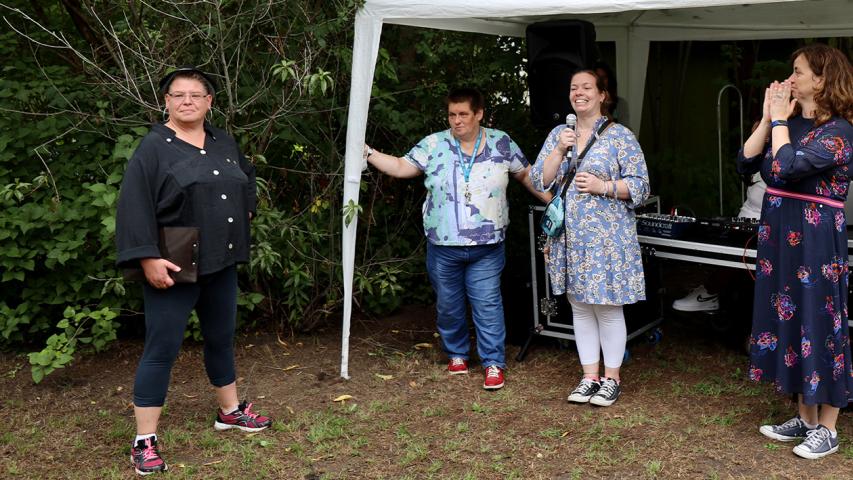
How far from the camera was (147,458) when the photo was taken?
3670mm

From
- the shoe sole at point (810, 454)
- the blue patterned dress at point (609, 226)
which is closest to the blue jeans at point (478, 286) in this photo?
the blue patterned dress at point (609, 226)

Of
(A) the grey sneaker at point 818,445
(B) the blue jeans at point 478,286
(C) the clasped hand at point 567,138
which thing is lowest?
(A) the grey sneaker at point 818,445

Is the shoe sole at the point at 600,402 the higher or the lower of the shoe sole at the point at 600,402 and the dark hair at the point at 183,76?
the lower

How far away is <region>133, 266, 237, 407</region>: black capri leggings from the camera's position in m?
3.58

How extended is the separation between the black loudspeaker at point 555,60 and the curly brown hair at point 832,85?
1454 millimetres

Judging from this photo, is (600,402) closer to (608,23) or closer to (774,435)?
(774,435)

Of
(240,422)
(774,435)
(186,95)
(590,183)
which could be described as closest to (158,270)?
(186,95)

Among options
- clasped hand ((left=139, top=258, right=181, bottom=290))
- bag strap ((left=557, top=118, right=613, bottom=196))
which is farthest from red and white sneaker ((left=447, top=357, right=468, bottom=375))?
clasped hand ((left=139, top=258, right=181, bottom=290))

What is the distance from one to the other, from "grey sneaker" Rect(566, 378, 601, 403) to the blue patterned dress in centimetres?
45

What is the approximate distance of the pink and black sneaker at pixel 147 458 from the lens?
3.67m

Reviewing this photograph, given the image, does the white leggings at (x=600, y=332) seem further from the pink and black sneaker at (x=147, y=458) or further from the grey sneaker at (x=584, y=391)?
the pink and black sneaker at (x=147, y=458)

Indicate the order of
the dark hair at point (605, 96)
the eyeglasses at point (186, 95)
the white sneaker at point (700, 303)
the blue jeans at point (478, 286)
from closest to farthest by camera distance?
the eyeglasses at point (186, 95) < the dark hair at point (605, 96) < the blue jeans at point (478, 286) < the white sneaker at point (700, 303)

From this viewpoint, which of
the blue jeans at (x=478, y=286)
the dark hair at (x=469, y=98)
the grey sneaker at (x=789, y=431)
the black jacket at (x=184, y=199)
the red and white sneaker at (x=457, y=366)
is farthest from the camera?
the red and white sneaker at (x=457, y=366)

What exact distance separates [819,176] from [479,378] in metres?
2.03
